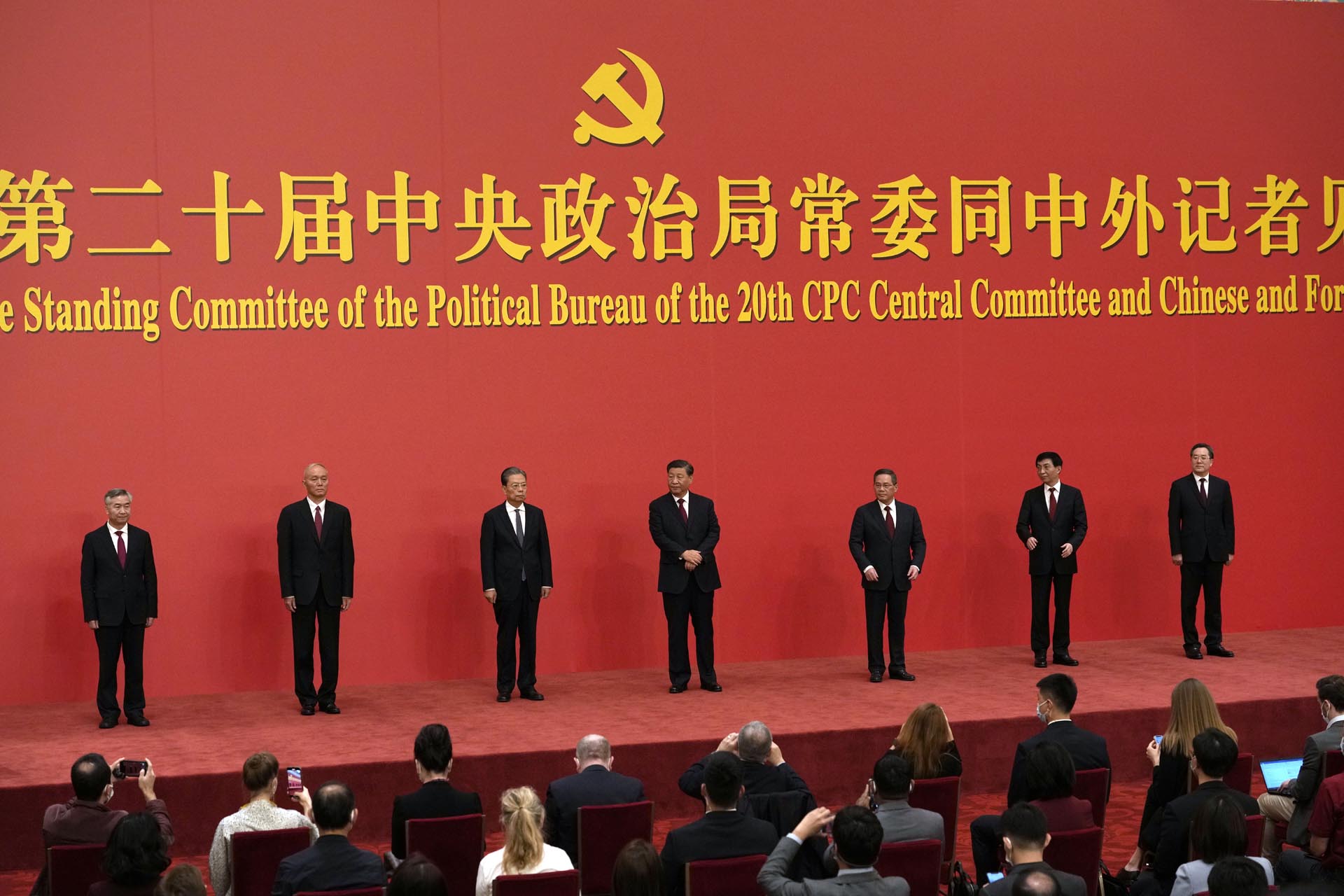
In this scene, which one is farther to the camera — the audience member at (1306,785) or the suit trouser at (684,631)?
the suit trouser at (684,631)

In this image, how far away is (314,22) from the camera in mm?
8016

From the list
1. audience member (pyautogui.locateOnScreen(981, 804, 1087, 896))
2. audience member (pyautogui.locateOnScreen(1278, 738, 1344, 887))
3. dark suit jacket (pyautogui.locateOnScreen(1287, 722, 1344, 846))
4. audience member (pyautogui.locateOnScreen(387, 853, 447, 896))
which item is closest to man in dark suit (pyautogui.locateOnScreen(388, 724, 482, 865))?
audience member (pyautogui.locateOnScreen(387, 853, 447, 896))

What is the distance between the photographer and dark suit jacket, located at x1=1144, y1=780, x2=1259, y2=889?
4.03 m

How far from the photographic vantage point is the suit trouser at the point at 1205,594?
832 centimetres

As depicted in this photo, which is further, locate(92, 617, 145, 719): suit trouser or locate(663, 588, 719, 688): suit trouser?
locate(663, 588, 719, 688): suit trouser

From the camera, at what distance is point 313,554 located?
7363mm

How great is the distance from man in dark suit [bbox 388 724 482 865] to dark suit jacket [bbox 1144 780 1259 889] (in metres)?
2.02

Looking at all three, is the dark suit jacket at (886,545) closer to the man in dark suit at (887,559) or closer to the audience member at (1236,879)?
the man in dark suit at (887,559)

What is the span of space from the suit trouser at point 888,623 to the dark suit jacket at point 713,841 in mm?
4069

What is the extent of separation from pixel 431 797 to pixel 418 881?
1021mm

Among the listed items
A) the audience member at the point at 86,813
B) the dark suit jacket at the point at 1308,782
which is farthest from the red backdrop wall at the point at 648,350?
the dark suit jacket at the point at 1308,782

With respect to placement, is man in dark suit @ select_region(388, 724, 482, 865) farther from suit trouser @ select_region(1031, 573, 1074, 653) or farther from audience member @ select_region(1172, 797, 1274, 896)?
suit trouser @ select_region(1031, 573, 1074, 653)

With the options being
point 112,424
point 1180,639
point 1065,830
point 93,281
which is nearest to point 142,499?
point 112,424

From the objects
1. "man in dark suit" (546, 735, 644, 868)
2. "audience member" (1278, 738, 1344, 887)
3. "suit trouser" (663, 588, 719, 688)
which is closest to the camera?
"audience member" (1278, 738, 1344, 887)
